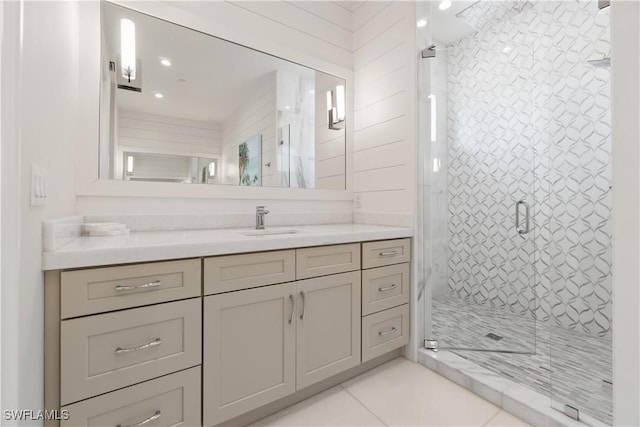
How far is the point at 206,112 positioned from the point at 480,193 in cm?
235

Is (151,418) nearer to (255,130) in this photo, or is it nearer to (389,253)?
(389,253)

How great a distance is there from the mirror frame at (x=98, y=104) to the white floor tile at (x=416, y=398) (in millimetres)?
1309

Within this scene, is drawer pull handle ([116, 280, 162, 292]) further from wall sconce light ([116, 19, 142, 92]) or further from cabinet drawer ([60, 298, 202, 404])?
wall sconce light ([116, 19, 142, 92])

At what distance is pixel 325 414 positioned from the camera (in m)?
1.49

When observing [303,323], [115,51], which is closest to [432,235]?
[303,323]

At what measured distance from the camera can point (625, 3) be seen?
372mm

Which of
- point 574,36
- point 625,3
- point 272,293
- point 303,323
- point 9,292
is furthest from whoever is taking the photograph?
point 574,36

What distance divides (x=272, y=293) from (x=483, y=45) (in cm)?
254

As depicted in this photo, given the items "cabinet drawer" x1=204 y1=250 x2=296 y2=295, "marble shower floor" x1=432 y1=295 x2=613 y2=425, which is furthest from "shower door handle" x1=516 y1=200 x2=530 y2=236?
"cabinet drawer" x1=204 y1=250 x2=296 y2=295

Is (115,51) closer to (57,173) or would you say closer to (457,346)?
(57,173)

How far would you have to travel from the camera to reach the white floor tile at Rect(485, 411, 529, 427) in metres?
1.40

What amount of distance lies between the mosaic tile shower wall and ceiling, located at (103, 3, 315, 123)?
61.0 inches

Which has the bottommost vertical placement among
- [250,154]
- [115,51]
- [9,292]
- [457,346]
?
[457,346]

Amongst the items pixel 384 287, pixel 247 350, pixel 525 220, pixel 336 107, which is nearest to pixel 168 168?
pixel 247 350
